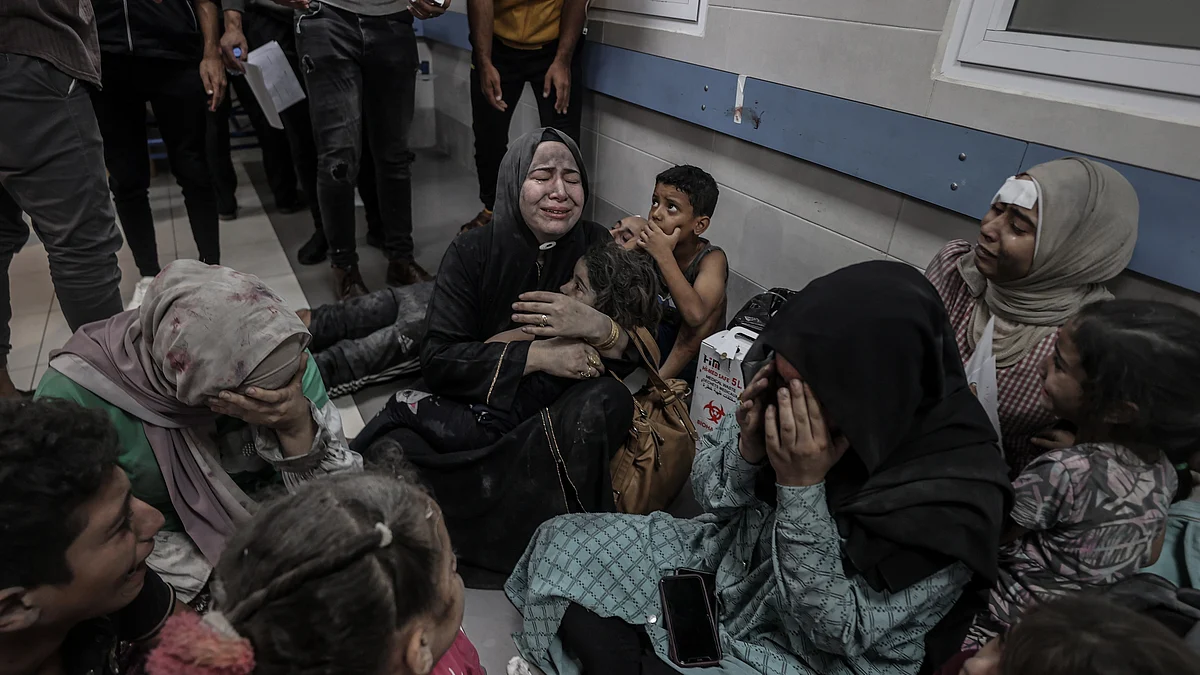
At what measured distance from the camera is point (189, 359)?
1.23 meters

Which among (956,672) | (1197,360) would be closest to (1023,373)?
(1197,360)

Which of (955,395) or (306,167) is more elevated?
(955,395)

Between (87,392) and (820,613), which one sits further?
(87,392)

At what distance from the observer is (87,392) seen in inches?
50.1

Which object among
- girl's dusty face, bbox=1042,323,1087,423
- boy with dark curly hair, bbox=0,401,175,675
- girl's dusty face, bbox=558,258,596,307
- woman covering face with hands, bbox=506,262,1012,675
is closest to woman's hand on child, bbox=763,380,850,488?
woman covering face with hands, bbox=506,262,1012,675

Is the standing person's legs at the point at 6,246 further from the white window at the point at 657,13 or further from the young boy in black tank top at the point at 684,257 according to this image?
the white window at the point at 657,13

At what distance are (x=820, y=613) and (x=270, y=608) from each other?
33.9 inches

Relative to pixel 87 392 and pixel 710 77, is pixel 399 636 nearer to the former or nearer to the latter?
pixel 87 392

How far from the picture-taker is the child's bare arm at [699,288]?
2.25 meters

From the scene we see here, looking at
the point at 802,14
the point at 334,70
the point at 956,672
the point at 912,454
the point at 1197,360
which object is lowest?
the point at 956,672

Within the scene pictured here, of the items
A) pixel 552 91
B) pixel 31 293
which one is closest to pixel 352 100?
pixel 552 91

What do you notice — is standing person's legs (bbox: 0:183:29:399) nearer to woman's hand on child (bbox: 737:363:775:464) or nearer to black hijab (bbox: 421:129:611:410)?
black hijab (bbox: 421:129:611:410)

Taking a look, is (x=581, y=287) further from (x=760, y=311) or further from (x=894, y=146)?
(x=894, y=146)

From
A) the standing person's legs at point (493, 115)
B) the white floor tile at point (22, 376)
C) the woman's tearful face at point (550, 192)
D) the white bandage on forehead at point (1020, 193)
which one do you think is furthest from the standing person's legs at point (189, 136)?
the white bandage on forehead at point (1020, 193)
